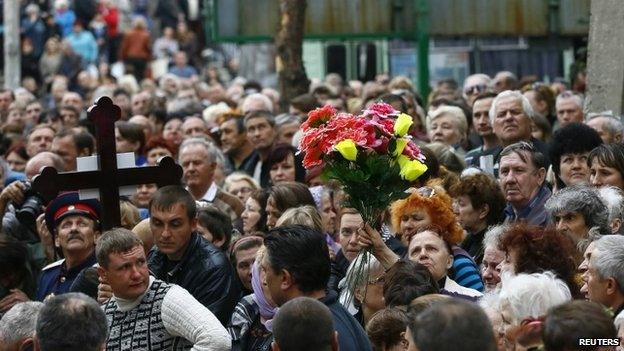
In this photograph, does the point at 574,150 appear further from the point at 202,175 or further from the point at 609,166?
the point at 202,175

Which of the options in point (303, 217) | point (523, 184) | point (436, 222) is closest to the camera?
point (436, 222)

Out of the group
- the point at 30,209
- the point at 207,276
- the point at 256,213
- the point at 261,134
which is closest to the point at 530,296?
the point at 207,276

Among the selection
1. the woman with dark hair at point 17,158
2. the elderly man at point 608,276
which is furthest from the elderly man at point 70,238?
the woman with dark hair at point 17,158

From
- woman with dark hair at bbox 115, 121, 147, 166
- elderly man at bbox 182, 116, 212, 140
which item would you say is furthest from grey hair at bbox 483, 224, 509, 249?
elderly man at bbox 182, 116, 212, 140

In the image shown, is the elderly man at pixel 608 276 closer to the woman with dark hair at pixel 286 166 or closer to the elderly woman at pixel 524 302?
the elderly woman at pixel 524 302

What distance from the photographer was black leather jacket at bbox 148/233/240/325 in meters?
9.60

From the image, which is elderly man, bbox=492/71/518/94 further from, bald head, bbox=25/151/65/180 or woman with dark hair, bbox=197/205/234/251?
woman with dark hair, bbox=197/205/234/251

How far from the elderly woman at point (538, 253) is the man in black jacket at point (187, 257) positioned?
1861 millimetres

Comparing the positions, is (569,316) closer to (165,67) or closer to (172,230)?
(172,230)

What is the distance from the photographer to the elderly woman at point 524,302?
7.20 m

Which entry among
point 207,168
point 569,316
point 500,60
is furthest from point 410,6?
point 569,316

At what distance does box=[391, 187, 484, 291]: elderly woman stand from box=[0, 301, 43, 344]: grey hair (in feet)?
8.79

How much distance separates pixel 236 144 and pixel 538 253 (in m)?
7.89

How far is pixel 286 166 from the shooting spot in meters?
13.6
